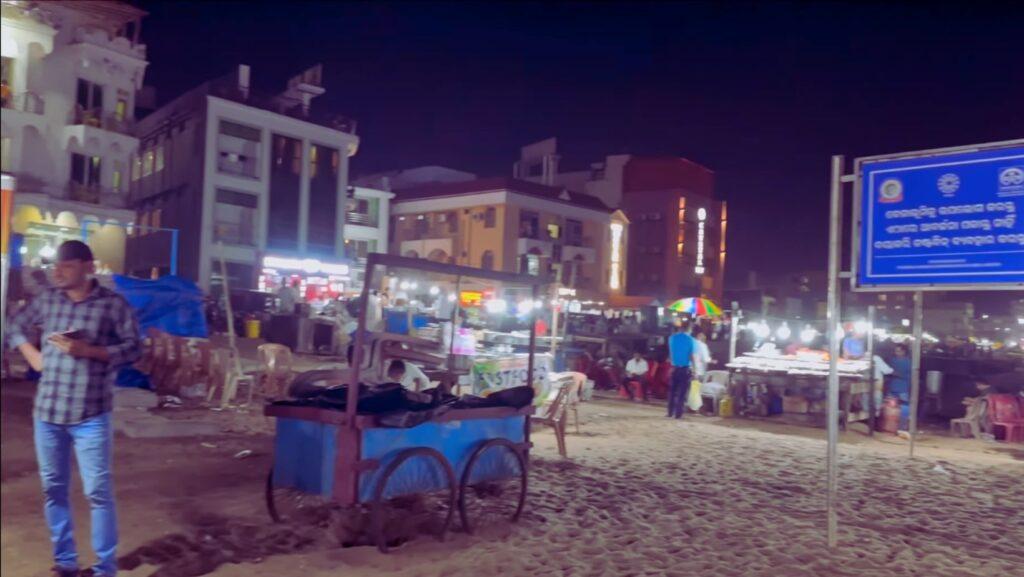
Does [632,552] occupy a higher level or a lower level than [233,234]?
lower

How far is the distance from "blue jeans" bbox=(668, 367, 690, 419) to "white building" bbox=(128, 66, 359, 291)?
22562 mm

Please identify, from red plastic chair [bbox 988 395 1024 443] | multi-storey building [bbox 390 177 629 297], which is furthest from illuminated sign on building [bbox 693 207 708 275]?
red plastic chair [bbox 988 395 1024 443]

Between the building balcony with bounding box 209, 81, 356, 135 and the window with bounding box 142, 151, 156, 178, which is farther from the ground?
the building balcony with bounding box 209, 81, 356, 135

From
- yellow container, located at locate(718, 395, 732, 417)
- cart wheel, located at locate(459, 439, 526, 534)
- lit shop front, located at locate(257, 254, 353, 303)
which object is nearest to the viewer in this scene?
cart wheel, located at locate(459, 439, 526, 534)

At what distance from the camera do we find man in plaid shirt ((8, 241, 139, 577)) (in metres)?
4.38

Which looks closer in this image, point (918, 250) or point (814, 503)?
point (918, 250)

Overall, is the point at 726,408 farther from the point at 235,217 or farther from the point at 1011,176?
the point at 235,217

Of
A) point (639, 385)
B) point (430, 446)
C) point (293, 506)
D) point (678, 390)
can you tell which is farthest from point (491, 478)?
point (639, 385)

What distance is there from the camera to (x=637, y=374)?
61.9ft

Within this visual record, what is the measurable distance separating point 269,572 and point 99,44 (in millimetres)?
27857

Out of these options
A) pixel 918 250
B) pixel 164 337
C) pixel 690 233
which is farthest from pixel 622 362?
pixel 690 233

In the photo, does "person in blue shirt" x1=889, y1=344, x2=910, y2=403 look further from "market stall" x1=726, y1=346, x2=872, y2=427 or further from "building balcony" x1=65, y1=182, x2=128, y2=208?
"building balcony" x1=65, y1=182, x2=128, y2=208

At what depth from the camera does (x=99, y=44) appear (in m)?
27.5

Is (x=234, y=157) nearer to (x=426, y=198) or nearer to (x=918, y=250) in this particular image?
(x=426, y=198)
